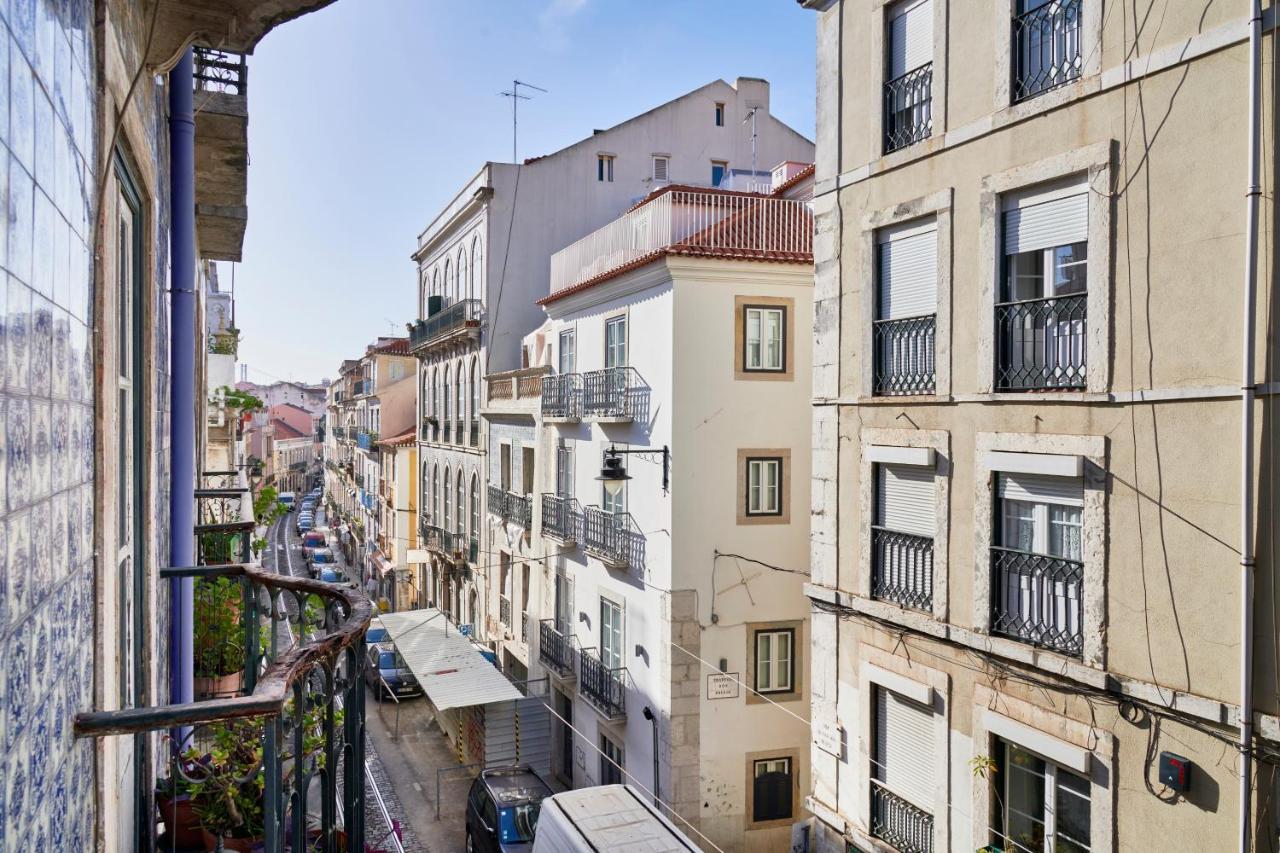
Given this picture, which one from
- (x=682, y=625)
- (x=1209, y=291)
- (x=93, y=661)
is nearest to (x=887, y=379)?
(x=1209, y=291)

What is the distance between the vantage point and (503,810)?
50.1ft

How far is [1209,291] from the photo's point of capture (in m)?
7.75

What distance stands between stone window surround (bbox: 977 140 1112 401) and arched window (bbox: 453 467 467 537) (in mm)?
23061

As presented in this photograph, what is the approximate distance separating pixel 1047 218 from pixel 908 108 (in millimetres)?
2675

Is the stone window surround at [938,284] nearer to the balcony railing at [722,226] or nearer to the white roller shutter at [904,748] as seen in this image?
the white roller shutter at [904,748]

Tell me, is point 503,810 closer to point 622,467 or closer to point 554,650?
point 622,467

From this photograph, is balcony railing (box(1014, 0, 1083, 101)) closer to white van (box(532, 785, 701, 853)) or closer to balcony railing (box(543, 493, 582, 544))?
white van (box(532, 785, 701, 853))

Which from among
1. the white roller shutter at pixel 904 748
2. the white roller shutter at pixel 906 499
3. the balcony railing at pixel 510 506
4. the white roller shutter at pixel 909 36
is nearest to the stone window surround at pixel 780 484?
the white roller shutter at pixel 906 499

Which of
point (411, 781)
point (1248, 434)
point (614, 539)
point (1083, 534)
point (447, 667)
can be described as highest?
point (1248, 434)

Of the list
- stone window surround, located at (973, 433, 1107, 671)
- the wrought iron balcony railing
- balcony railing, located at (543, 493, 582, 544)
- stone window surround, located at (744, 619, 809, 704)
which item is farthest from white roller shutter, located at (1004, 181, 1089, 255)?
Result: the wrought iron balcony railing

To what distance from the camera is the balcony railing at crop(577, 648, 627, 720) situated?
18.4 meters

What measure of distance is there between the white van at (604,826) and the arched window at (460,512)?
18682mm

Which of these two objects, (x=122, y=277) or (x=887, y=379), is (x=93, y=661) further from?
(x=887, y=379)

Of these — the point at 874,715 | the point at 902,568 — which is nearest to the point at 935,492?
the point at 902,568
